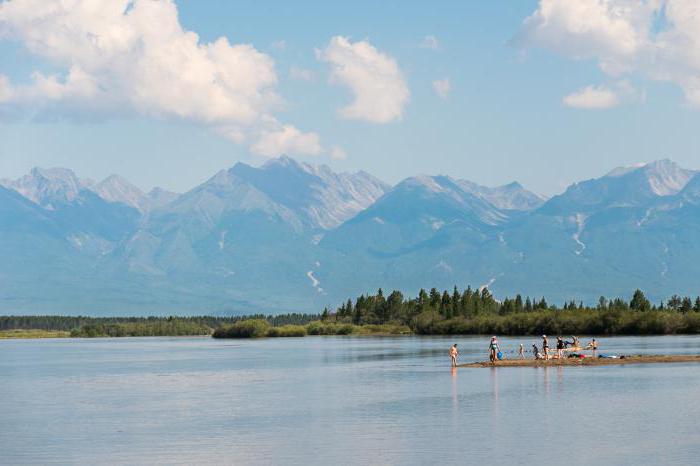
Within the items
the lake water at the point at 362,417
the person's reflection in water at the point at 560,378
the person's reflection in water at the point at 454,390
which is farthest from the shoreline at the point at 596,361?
the person's reflection in water at the point at 454,390

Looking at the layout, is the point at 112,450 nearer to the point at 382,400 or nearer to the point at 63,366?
the point at 382,400

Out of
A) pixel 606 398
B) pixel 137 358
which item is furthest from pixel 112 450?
pixel 137 358

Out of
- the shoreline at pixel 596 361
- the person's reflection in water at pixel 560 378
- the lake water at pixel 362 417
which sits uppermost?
the shoreline at pixel 596 361

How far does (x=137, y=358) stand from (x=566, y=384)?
73.6m

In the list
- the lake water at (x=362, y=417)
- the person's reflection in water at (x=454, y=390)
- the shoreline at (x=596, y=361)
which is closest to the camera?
the lake water at (x=362, y=417)

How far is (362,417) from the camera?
57.5m

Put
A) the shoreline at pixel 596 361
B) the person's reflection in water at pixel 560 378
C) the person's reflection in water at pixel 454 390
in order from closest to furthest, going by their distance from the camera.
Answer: the person's reflection in water at pixel 454 390 < the person's reflection in water at pixel 560 378 < the shoreline at pixel 596 361

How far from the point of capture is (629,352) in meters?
113

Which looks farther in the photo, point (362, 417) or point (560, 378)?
point (560, 378)

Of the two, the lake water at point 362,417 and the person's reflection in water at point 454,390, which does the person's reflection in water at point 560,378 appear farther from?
the person's reflection in water at point 454,390

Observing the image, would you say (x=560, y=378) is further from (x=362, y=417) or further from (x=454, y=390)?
(x=362, y=417)

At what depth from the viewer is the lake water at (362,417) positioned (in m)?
45.2

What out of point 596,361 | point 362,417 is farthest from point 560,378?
point 362,417

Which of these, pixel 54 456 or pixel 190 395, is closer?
pixel 54 456
